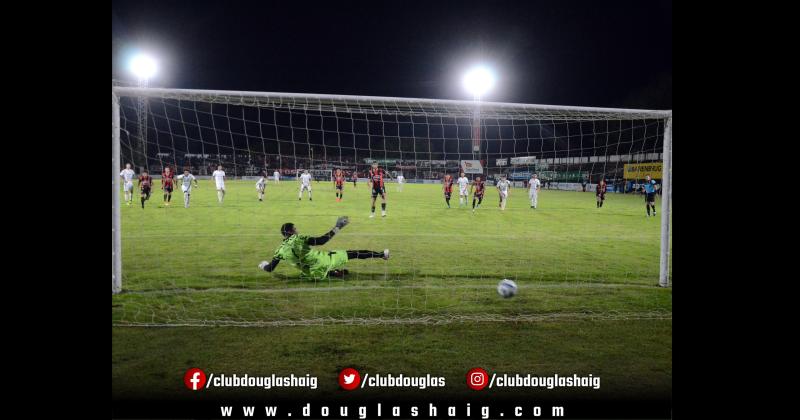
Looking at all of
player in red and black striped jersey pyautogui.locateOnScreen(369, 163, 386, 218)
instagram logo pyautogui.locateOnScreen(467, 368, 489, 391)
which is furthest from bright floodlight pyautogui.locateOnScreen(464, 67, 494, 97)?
instagram logo pyautogui.locateOnScreen(467, 368, 489, 391)

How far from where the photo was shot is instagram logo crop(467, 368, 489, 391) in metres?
3.64

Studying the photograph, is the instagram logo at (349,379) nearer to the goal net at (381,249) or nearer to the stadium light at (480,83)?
the goal net at (381,249)

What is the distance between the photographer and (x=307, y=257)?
650 centimetres

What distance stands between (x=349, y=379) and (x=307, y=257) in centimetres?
305

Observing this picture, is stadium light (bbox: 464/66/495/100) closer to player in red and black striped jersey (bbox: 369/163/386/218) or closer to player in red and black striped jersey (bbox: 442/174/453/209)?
player in red and black striped jersey (bbox: 442/174/453/209)

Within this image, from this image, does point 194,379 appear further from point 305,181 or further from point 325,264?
point 305,181

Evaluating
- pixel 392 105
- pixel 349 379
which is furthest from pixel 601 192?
pixel 349 379

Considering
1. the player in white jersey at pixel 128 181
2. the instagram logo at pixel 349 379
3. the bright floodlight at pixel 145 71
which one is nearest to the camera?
the instagram logo at pixel 349 379

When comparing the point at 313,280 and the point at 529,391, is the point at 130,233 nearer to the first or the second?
the point at 313,280

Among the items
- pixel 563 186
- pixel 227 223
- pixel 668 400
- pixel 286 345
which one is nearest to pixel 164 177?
pixel 227 223

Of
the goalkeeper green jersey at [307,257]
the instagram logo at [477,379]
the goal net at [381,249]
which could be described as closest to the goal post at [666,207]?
the goal net at [381,249]

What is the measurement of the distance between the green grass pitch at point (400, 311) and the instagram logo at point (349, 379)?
0.10 m

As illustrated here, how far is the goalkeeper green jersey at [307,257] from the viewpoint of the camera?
6.42 metres

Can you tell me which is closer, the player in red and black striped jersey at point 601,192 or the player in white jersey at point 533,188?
the player in white jersey at point 533,188
